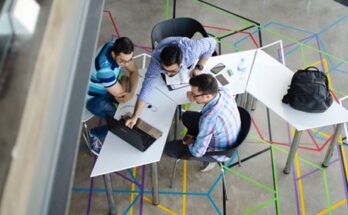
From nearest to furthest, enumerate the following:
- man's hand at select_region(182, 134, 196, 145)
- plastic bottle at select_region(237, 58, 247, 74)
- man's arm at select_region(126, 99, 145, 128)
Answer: man's arm at select_region(126, 99, 145, 128), man's hand at select_region(182, 134, 196, 145), plastic bottle at select_region(237, 58, 247, 74)

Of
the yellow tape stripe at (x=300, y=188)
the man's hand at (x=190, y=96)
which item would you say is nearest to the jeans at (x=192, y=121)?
the man's hand at (x=190, y=96)

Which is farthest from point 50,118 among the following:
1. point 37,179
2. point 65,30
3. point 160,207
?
point 160,207

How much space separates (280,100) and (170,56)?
1.08 metres

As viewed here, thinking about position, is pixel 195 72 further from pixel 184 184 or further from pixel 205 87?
pixel 184 184

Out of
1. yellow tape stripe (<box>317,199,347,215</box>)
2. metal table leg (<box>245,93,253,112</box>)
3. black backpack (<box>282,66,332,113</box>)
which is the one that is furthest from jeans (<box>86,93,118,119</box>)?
yellow tape stripe (<box>317,199,347,215</box>)

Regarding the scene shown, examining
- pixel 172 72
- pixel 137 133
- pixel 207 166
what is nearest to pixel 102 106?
pixel 137 133

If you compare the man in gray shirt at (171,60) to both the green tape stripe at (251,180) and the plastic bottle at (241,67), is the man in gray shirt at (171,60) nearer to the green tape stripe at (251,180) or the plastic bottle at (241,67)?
the plastic bottle at (241,67)

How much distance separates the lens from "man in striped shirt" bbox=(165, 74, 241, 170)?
367 centimetres

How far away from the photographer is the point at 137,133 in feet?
12.4

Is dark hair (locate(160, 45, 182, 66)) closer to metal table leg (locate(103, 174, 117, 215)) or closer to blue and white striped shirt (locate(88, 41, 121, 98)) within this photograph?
blue and white striped shirt (locate(88, 41, 121, 98))

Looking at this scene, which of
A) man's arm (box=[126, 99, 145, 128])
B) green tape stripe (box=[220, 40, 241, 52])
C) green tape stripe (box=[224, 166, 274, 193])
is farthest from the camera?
green tape stripe (box=[220, 40, 241, 52])

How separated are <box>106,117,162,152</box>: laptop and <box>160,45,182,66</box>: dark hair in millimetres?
549

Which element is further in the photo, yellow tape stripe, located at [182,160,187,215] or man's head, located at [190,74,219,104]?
yellow tape stripe, located at [182,160,187,215]

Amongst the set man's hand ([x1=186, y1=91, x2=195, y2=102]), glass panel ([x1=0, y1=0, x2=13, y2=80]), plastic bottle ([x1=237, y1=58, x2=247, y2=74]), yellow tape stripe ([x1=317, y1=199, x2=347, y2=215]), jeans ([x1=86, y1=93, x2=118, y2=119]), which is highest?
glass panel ([x1=0, y1=0, x2=13, y2=80])
